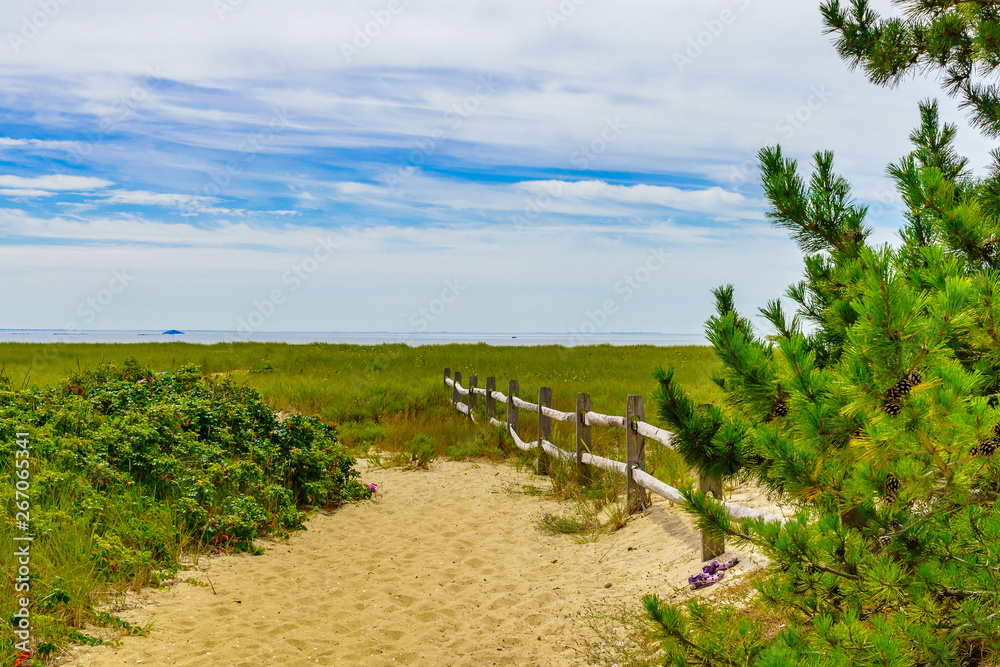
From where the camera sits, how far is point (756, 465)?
9.88ft

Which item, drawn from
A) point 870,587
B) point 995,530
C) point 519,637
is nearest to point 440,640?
point 519,637

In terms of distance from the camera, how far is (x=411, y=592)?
5660 mm

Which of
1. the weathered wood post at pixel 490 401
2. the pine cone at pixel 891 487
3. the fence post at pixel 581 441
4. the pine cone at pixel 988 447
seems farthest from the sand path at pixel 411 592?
the weathered wood post at pixel 490 401

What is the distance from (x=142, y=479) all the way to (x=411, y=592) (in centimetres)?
301

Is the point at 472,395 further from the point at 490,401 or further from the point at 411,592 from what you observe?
the point at 411,592

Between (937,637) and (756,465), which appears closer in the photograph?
(937,637)

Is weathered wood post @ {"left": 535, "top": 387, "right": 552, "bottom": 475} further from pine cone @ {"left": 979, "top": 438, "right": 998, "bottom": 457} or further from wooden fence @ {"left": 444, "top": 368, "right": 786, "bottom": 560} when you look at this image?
pine cone @ {"left": 979, "top": 438, "right": 998, "bottom": 457}

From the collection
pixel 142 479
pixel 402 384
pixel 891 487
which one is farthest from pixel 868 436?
pixel 402 384

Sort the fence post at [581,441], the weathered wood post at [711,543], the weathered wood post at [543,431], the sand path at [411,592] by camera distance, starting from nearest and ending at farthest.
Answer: the sand path at [411,592]
the weathered wood post at [711,543]
the fence post at [581,441]
the weathered wood post at [543,431]

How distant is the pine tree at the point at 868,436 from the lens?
6.52ft

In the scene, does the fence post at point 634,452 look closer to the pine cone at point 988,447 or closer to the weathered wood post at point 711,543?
the weathered wood post at point 711,543

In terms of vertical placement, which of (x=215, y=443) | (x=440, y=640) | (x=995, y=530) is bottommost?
(x=440, y=640)

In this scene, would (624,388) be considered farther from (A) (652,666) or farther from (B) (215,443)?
(A) (652,666)

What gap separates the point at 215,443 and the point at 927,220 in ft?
23.4
